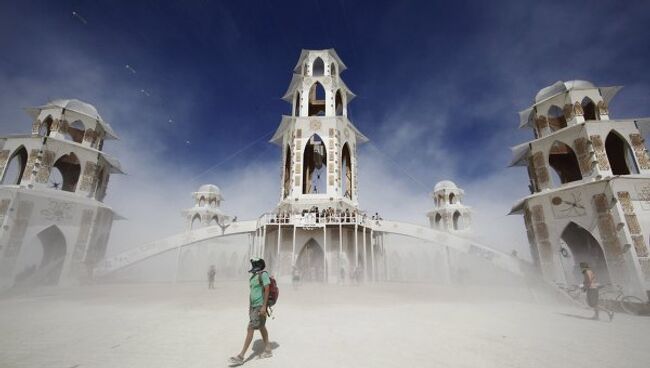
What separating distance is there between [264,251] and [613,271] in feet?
69.9

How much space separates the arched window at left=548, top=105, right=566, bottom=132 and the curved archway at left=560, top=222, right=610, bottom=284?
22.8 feet

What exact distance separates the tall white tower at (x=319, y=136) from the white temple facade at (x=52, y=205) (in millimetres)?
14911

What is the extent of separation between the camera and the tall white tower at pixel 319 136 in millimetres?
25750

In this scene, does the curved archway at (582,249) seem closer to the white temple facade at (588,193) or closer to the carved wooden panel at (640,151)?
the white temple facade at (588,193)

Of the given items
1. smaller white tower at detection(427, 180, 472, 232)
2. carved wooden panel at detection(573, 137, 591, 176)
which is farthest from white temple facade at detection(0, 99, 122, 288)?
smaller white tower at detection(427, 180, 472, 232)

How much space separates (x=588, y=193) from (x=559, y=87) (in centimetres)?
784


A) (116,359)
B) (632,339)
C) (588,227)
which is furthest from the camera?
(588,227)

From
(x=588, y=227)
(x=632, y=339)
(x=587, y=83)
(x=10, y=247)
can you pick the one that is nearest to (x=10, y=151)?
(x=10, y=247)

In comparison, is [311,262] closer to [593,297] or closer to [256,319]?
[593,297]

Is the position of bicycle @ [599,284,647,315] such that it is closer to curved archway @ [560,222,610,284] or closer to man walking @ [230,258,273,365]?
curved archway @ [560,222,610,284]

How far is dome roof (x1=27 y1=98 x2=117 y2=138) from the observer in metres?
22.0

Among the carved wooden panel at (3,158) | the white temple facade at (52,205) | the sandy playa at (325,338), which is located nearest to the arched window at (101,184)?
the white temple facade at (52,205)

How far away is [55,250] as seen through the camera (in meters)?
20.6

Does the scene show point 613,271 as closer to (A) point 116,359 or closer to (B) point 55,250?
(A) point 116,359
